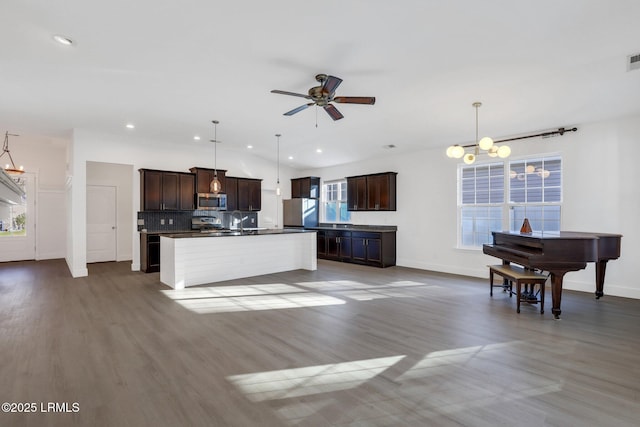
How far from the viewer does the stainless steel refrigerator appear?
940 cm

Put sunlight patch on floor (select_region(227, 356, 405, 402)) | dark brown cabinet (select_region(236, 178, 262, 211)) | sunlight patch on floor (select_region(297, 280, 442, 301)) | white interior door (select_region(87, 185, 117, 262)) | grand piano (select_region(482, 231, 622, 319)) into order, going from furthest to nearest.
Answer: dark brown cabinet (select_region(236, 178, 262, 211)), white interior door (select_region(87, 185, 117, 262)), sunlight patch on floor (select_region(297, 280, 442, 301)), grand piano (select_region(482, 231, 622, 319)), sunlight patch on floor (select_region(227, 356, 405, 402))

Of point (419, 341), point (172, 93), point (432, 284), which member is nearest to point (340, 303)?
point (419, 341)

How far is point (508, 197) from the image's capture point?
6.03 meters

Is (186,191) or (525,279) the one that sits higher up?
(186,191)

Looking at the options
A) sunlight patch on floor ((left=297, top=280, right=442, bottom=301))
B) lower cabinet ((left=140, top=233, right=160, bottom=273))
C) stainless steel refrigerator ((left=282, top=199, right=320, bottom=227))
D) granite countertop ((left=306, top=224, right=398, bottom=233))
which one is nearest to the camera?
sunlight patch on floor ((left=297, top=280, right=442, bottom=301))

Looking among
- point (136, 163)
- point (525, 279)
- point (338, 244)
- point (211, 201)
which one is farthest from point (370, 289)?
point (136, 163)

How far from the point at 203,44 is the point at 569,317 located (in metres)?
5.36

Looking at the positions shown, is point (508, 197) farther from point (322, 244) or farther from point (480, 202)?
point (322, 244)

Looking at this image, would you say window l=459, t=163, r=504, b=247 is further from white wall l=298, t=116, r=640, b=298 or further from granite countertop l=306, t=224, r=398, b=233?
granite countertop l=306, t=224, r=398, b=233

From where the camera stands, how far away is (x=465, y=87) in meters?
4.16

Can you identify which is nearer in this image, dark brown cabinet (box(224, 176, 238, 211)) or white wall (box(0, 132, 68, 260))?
white wall (box(0, 132, 68, 260))

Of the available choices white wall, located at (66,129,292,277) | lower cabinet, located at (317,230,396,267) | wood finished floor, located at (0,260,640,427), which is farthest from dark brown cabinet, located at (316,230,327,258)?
wood finished floor, located at (0,260,640,427)

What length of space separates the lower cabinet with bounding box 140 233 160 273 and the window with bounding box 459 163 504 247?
6.64 meters

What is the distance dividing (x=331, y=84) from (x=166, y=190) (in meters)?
5.45
